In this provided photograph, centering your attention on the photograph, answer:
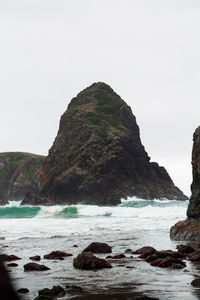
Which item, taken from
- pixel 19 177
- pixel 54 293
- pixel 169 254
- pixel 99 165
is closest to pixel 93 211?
pixel 99 165

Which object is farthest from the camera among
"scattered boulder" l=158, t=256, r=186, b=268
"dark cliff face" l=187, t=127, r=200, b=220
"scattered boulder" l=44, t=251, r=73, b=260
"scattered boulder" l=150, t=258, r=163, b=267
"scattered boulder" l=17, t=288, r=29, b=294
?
"dark cliff face" l=187, t=127, r=200, b=220

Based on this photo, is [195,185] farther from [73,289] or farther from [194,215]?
[73,289]

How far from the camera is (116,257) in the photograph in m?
16.8

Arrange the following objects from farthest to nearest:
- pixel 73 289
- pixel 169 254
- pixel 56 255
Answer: pixel 56 255 → pixel 169 254 → pixel 73 289

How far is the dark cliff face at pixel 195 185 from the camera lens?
2558 centimetres

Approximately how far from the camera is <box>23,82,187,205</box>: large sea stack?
10788 centimetres

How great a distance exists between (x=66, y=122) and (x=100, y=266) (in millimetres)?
118345

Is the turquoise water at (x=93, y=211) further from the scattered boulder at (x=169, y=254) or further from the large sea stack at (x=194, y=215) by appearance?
the scattered boulder at (x=169, y=254)

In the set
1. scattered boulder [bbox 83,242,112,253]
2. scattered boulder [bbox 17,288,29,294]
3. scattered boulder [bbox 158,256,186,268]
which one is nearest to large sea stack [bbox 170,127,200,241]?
scattered boulder [bbox 83,242,112,253]

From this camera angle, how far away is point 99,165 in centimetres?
11056

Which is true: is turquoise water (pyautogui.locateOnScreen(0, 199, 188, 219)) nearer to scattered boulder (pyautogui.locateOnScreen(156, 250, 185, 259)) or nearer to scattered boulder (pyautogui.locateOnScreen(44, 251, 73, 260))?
scattered boulder (pyautogui.locateOnScreen(44, 251, 73, 260))

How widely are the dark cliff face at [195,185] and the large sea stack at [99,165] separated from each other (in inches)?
2861

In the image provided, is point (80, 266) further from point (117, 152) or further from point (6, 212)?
point (117, 152)

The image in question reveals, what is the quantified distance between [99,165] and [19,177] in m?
80.7
